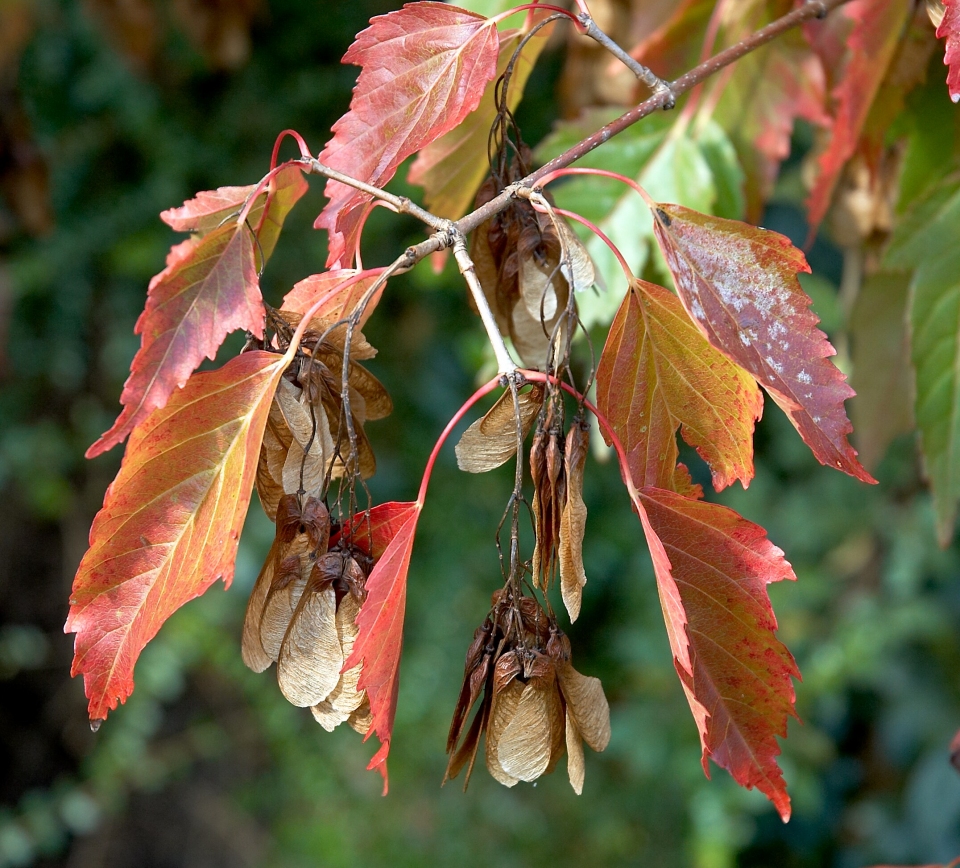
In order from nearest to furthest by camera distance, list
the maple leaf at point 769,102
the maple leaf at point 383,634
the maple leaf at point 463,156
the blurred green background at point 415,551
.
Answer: the maple leaf at point 383,634 < the maple leaf at point 463,156 < the maple leaf at point 769,102 < the blurred green background at point 415,551

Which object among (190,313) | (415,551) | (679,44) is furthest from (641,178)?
(415,551)

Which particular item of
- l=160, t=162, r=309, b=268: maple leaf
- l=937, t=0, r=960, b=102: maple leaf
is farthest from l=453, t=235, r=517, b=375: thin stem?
l=937, t=0, r=960, b=102: maple leaf

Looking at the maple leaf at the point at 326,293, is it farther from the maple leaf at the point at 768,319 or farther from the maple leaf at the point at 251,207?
the maple leaf at the point at 768,319

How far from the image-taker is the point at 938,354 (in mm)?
600

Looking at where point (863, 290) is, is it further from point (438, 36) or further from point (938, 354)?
point (438, 36)

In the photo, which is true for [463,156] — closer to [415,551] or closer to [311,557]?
[311,557]

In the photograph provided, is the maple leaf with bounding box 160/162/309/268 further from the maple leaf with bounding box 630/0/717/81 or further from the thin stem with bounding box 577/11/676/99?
the maple leaf with bounding box 630/0/717/81

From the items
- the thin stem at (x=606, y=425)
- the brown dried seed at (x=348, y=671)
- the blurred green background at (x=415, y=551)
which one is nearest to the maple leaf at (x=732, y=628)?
the thin stem at (x=606, y=425)

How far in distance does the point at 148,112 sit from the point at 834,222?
1.37 metres

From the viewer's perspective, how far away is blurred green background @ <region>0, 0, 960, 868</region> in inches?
62.7

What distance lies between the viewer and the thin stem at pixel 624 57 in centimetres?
42

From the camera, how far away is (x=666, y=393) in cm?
42

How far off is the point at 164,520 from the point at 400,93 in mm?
214

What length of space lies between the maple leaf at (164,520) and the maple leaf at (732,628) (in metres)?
0.16
